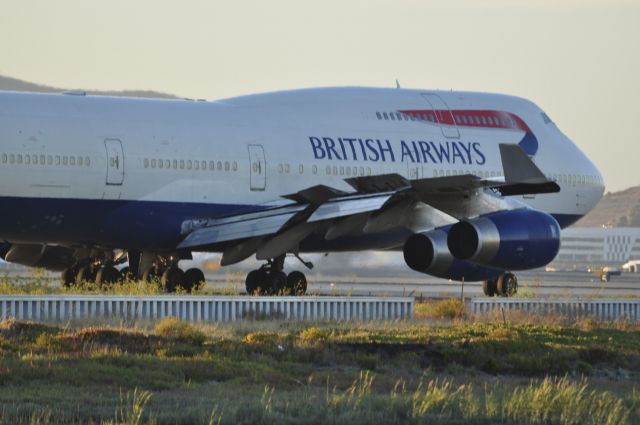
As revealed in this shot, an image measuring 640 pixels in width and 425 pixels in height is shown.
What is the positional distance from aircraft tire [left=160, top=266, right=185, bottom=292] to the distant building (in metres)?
114

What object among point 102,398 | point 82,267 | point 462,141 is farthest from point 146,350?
point 462,141

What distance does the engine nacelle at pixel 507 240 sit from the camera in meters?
27.6

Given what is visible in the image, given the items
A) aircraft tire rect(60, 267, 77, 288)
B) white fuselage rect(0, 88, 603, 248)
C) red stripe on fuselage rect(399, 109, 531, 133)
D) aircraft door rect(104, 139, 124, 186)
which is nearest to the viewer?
white fuselage rect(0, 88, 603, 248)

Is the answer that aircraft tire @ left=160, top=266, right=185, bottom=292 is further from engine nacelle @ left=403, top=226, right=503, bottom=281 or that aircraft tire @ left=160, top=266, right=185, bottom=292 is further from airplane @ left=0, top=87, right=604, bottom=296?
engine nacelle @ left=403, top=226, right=503, bottom=281

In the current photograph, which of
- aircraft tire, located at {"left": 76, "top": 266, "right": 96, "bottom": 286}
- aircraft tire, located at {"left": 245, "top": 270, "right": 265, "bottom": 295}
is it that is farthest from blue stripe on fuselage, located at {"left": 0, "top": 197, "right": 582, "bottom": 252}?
aircraft tire, located at {"left": 76, "top": 266, "right": 96, "bottom": 286}

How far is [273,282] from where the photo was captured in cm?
3169

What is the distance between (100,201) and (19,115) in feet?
7.56

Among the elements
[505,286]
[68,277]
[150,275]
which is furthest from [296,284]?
[505,286]

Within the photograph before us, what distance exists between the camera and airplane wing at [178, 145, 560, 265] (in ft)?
90.7

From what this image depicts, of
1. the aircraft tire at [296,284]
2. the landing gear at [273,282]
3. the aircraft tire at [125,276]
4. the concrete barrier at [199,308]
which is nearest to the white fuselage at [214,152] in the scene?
the landing gear at [273,282]

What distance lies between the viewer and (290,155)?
1265 inches

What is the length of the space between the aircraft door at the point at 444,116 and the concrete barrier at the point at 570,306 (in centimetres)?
520

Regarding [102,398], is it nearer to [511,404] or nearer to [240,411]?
[240,411]

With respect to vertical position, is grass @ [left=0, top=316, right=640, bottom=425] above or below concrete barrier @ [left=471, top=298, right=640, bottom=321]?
below
